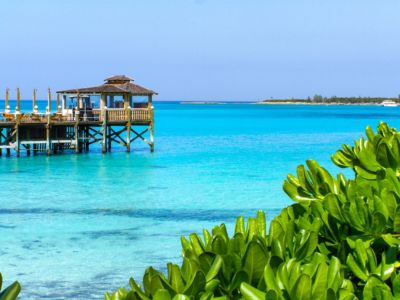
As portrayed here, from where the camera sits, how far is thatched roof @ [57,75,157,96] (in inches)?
1294

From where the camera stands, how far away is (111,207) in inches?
742

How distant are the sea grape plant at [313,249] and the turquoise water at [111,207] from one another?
743 centimetres

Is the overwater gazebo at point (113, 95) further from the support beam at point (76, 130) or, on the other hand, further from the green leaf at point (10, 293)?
the green leaf at point (10, 293)

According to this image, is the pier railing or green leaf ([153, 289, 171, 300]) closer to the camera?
green leaf ([153, 289, 171, 300])

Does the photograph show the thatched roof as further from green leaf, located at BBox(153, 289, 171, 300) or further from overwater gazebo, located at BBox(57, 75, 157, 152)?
green leaf, located at BBox(153, 289, 171, 300)

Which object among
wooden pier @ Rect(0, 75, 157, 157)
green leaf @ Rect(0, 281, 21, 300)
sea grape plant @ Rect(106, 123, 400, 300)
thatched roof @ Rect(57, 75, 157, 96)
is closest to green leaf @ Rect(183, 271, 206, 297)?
sea grape plant @ Rect(106, 123, 400, 300)

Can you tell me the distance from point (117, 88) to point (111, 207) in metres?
14.8

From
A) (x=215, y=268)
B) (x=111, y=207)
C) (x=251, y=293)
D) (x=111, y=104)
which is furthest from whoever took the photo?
(x=111, y=104)

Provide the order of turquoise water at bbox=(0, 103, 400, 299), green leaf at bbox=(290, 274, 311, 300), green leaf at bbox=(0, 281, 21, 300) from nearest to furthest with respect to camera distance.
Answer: green leaf at bbox=(0, 281, 21, 300) → green leaf at bbox=(290, 274, 311, 300) → turquoise water at bbox=(0, 103, 400, 299)

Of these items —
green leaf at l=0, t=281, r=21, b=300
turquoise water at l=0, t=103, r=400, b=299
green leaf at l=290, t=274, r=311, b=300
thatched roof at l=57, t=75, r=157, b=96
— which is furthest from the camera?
thatched roof at l=57, t=75, r=157, b=96

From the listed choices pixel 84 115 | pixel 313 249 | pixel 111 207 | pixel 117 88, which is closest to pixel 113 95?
pixel 117 88

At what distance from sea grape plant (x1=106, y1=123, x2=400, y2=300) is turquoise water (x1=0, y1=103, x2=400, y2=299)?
293 inches

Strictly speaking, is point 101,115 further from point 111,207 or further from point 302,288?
point 302,288

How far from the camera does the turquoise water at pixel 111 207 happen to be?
1200 cm
